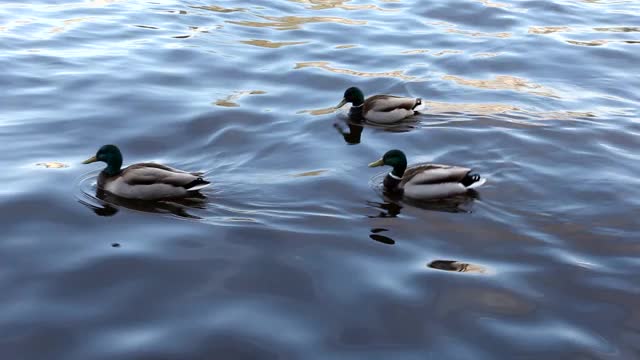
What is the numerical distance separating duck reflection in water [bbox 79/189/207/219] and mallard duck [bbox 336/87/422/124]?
3.87m

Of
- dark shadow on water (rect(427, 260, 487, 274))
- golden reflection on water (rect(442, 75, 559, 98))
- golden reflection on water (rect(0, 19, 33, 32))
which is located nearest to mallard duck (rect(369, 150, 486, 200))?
dark shadow on water (rect(427, 260, 487, 274))

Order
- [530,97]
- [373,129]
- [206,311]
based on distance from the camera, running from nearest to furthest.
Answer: [206,311] < [373,129] < [530,97]

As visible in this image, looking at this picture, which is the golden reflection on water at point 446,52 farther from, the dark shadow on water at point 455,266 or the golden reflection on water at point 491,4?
the dark shadow on water at point 455,266

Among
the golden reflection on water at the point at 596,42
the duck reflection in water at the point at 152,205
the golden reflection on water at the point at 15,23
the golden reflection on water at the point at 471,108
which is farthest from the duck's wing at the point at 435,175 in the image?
the golden reflection on water at the point at 15,23

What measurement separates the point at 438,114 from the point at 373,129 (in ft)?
3.45

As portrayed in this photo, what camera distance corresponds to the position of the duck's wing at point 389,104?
41.7ft

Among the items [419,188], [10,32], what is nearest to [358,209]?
[419,188]

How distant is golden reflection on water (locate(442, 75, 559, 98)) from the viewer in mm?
14219

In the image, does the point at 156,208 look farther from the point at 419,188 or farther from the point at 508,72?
the point at 508,72

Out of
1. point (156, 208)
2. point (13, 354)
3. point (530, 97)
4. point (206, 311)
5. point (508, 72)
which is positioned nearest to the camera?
point (13, 354)

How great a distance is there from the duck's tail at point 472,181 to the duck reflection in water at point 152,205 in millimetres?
2956

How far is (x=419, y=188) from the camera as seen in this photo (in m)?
9.98

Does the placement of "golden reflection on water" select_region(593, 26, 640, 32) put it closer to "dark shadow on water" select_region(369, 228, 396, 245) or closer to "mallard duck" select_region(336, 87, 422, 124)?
"mallard duck" select_region(336, 87, 422, 124)

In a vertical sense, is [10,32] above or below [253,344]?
above
